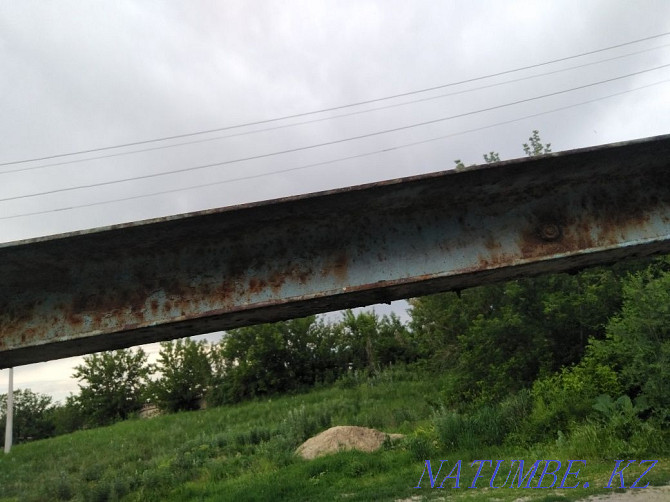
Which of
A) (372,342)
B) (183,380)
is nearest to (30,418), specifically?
(183,380)

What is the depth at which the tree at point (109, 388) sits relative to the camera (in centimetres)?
4444

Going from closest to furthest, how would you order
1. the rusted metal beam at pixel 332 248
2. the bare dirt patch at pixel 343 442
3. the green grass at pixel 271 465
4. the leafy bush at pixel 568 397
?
the rusted metal beam at pixel 332 248, the green grass at pixel 271 465, the leafy bush at pixel 568 397, the bare dirt patch at pixel 343 442

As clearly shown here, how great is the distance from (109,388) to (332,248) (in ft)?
164

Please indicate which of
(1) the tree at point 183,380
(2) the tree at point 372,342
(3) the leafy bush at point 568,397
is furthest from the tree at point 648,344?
(1) the tree at point 183,380

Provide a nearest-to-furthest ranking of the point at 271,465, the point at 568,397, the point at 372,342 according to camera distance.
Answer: the point at 568,397 < the point at 271,465 < the point at 372,342

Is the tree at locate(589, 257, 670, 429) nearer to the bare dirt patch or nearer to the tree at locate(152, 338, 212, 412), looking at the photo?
the bare dirt patch

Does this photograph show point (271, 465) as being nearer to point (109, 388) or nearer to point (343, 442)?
point (343, 442)

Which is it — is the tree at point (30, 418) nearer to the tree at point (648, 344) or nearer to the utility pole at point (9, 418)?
the utility pole at point (9, 418)

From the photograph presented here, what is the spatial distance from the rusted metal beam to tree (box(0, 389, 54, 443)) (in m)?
66.6

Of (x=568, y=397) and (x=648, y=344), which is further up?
(x=648, y=344)

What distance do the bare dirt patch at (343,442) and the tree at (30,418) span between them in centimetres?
5820

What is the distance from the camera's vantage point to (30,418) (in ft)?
193

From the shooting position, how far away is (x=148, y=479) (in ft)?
36.7

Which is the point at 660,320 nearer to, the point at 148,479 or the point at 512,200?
the point at 512,200
